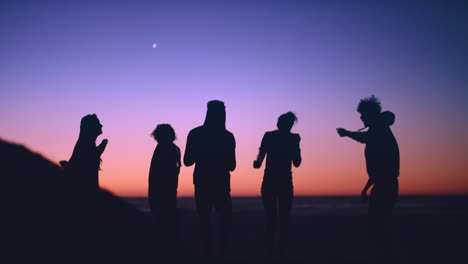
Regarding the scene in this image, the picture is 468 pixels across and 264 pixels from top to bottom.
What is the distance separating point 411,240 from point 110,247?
30.6ft

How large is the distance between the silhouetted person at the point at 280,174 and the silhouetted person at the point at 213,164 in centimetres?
86

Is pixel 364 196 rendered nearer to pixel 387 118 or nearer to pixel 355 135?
pixel 355 135

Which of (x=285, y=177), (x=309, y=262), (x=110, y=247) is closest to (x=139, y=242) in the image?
(x=110, y=247)

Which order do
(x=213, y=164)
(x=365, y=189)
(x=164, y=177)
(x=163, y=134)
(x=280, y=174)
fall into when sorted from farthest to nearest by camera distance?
(x=163, y=134) < (x=164, y=177) < (x=280, y=174) < (x=365, y=189) < (x=213, y=164)

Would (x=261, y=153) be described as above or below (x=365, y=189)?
above

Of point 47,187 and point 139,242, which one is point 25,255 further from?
point 139,242

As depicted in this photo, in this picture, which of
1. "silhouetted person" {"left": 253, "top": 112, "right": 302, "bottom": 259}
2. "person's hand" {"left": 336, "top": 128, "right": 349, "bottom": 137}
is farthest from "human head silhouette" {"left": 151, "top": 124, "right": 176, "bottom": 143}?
"person's hand" {"left": 336, "top": 128, "right": 349, "bottom": 137}

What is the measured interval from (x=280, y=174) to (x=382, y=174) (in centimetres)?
159

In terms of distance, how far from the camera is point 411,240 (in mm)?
9469

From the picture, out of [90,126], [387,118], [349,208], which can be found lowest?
[349,208]

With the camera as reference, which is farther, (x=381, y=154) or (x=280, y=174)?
(x=280, y=174)

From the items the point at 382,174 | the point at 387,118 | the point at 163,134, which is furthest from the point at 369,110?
the point at 163,134

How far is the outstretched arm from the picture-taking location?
5715 millimetres

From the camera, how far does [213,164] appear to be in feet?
18.0
